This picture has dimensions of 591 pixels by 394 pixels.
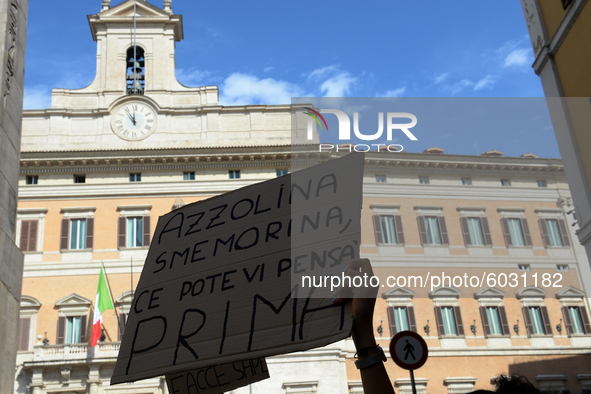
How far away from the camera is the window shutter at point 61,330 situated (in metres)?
22.6

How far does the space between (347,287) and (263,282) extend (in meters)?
0.75

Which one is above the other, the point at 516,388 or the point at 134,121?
the point at 134,121

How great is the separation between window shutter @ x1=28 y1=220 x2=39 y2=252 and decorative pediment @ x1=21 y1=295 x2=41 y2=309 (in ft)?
6.36

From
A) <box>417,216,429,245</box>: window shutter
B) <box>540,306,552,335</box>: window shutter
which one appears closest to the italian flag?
<box>417,216,429,245</box>: window shutter

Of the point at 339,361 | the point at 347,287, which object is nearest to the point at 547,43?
the point at 347,287

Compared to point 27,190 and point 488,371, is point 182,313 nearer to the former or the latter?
point 488,371

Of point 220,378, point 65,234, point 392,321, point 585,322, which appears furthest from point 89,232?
point 220,378

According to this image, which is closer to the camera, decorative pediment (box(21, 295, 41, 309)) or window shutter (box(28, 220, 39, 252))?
decorative pediment (box(21, 295, 41, 309))

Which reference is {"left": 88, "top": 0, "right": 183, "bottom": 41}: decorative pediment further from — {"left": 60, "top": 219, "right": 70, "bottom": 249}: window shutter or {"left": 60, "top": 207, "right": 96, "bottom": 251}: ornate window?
{"left": 60, "top": 219, "right": 70, "bottom": 249}: window shutter

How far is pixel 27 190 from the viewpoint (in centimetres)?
2498

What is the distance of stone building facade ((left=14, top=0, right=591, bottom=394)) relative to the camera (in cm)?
2198

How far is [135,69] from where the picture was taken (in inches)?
1088

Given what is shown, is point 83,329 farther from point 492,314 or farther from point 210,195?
point 492,314

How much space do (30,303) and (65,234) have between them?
9.64 ft
